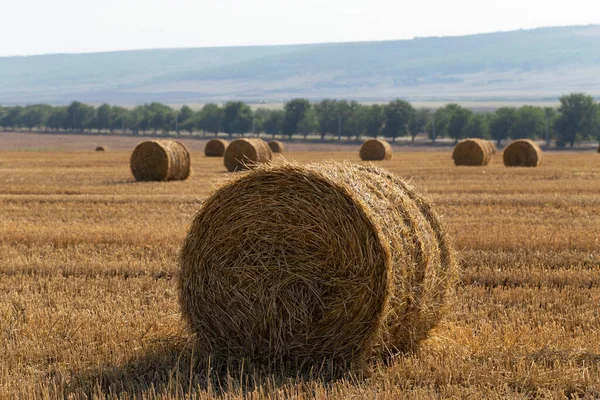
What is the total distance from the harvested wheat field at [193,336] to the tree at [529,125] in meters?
66.5

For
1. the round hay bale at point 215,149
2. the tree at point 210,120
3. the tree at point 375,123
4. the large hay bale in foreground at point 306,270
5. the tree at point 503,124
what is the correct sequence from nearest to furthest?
the large hay bale in foreground at point 306,270, the round hay bale at point 215,149, the tree at point 503,124, the tree at point 375,123, the tree at point 210,120

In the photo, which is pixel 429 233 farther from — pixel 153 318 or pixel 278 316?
pixel 153 318

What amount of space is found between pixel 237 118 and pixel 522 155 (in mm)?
71295

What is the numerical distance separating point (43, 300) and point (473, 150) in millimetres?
24558

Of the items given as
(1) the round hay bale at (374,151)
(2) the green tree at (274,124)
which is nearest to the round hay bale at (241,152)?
(1) the round hay bale at (374,151)

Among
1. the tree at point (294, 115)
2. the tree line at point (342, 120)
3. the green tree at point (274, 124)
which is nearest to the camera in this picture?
the tree line at point (342, 120)

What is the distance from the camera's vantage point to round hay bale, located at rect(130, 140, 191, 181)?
23484 mm

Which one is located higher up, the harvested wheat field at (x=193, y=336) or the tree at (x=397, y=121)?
the tree at (x=397, y=121)

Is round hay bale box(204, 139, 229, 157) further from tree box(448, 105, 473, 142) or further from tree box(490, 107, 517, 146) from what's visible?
tree box(490, 107, 517, 146)

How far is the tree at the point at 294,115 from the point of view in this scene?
95.7 m

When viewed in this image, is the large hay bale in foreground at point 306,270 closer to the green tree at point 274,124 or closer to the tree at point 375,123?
the tree at point 375,123

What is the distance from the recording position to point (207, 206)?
7.04m

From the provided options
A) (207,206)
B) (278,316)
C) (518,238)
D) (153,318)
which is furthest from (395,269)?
(518,238)

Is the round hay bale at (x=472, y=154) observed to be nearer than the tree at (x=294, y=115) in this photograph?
Yes
